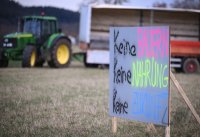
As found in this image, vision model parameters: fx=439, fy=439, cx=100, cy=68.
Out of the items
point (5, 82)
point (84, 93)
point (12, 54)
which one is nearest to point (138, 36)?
point (84, 93)

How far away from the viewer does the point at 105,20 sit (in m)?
25.0

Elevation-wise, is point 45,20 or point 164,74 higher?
point 45,20

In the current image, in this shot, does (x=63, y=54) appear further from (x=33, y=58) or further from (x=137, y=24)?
(x=137, y=24)

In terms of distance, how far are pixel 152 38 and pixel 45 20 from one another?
1564cm

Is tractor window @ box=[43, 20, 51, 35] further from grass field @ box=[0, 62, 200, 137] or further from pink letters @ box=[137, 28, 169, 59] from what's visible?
pink letters @ box=[137, 28, 169, 59]

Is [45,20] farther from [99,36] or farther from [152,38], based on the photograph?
→ [152,38]

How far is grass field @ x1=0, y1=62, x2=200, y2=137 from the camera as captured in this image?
7.16 m

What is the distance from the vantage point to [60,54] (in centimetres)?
2252

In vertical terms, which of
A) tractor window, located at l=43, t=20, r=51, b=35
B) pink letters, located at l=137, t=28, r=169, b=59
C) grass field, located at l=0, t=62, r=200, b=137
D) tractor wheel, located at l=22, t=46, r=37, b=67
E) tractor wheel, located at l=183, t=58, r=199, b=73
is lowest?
grass field, located at l=0, t=62, r=200, b=137

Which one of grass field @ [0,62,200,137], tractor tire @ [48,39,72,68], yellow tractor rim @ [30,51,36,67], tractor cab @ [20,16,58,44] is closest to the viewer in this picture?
grass field @ [0,62,200,137]

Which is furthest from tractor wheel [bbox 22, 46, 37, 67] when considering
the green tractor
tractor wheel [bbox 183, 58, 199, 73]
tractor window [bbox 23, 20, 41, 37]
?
tractor wheel [bbox 183, 58, 199, 73]

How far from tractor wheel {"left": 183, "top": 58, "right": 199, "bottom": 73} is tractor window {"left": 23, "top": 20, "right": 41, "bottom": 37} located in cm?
739

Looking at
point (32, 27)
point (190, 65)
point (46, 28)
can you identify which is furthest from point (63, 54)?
point (190, 65)

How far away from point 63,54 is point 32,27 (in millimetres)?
2158
